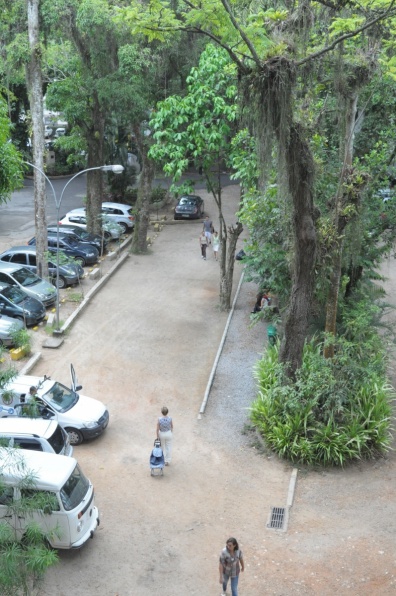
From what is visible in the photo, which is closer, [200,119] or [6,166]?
[6,166]

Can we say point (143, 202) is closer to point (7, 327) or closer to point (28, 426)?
point (7, 327)

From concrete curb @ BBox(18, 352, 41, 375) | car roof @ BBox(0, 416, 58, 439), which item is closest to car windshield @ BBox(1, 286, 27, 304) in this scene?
concrete curb @ BBox(18, 352, 41, 375)

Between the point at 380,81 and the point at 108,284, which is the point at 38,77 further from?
the point at 380,81

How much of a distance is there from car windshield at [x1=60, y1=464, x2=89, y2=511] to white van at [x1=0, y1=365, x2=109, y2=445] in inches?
140

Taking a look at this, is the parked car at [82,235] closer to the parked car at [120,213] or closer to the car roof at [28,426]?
the parked car at [120,213]

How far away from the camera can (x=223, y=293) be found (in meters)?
26.2

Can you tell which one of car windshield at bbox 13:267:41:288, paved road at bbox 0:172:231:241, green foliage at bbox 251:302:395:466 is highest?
green foliage at bbox 251:302:395:466

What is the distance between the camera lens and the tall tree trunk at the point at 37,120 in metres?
25.1

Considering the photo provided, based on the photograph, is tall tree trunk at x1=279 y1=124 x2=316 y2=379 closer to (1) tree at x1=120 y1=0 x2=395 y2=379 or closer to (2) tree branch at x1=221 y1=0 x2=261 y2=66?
(1) tree at x1=120 y1=0 x2=395 y2=379

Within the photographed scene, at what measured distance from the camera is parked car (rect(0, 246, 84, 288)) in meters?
28.1

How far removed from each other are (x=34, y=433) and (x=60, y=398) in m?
3.02

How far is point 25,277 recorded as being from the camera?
2631cm

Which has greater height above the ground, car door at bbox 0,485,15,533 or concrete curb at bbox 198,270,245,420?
car door at bbox 0,485,15,533

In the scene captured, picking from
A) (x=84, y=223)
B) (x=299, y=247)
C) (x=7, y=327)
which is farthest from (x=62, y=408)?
(x=84, y=223)
